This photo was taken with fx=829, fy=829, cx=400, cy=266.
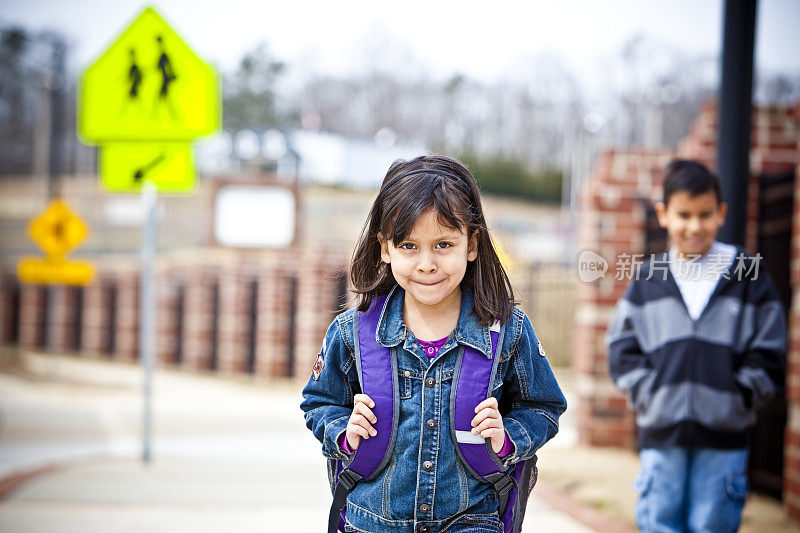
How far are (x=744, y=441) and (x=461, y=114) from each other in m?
29.3

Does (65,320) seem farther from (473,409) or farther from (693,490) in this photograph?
(473,409)

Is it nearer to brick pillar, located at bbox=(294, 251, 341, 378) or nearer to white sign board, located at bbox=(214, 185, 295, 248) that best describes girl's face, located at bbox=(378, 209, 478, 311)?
brick pillar, located at bbox=(294, 251, 341, 378)

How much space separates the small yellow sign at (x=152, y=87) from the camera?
494 centimetres

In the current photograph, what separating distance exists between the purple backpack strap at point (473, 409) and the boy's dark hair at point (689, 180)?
134 centimetres

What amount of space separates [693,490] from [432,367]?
4.76 ft

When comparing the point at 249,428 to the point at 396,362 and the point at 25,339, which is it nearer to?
the point at 396,362

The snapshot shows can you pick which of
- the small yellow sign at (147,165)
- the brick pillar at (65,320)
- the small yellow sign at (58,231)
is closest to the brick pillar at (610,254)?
the small yellow sign at (147,165)

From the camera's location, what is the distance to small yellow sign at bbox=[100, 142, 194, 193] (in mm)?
5141

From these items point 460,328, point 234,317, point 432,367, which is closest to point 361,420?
point 432,367

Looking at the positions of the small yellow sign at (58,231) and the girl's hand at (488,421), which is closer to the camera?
the girl's hand at (488,421)

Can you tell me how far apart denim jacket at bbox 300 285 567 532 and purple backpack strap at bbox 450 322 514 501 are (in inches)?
0.8

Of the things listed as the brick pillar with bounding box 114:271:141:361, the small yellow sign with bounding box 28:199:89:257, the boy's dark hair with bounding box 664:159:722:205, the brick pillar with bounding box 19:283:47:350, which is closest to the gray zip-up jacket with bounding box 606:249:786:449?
the boy's dark hair with bounding box 664:159:722:205

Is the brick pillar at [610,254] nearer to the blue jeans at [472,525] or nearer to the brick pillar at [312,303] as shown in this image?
the blue jeans at [472,525]

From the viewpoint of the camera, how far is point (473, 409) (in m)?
1.82
